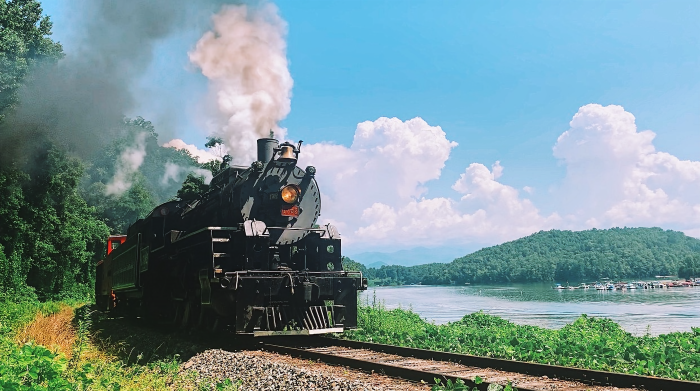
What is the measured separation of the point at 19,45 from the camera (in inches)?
969

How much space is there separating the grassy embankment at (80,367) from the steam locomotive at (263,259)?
5.59 ft

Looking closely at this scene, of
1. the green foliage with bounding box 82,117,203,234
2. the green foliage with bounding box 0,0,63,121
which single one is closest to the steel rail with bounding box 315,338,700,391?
the green foliage with bounding box 0,0,63,121

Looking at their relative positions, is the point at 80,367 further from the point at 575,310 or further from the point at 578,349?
the point at 575,310

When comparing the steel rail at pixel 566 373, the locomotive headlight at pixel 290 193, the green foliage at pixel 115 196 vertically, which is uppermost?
the green foliage at pixel 115 196

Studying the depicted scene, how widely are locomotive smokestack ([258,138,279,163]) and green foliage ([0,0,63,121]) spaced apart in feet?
51.6

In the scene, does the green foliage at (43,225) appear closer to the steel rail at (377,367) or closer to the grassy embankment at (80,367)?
the grassy embankment at (80,367)

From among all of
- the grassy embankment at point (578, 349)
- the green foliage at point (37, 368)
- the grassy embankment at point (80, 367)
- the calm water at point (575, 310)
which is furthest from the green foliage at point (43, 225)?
the green foliage at point (37, 368)

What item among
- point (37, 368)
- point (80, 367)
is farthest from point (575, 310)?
point (37, 368)

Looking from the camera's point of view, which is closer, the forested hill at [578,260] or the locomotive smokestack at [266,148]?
the locomotive smokestack at [266,148]

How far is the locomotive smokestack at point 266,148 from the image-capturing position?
44.6 feet

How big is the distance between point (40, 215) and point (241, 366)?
25589mm

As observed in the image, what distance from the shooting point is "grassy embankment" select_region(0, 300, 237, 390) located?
524cm

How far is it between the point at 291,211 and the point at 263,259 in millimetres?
1371

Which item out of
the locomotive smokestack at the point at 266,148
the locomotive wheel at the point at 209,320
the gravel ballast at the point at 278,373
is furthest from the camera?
the locomotive smokestack at the point at 266,148
